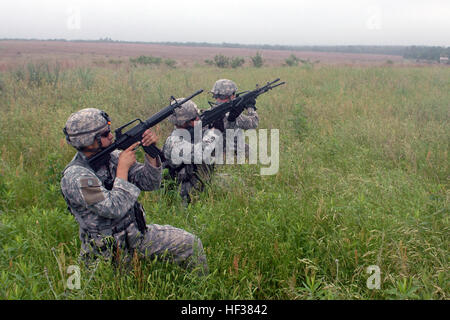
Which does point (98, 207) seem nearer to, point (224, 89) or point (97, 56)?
point (224, 89)

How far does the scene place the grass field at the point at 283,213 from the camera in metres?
2.29

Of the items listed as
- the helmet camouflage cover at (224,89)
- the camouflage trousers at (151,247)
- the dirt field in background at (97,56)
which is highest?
the dirt field in background at (97,56)

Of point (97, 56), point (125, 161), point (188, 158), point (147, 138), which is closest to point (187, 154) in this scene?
point (188, 158)

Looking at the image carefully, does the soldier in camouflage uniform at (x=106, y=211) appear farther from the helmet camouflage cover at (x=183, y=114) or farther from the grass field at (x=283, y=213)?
the helmet camouflage cover at (x=183, y=114)

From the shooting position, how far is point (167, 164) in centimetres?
427

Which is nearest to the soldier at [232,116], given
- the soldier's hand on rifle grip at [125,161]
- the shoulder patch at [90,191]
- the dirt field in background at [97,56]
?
the soldier's hand on rifle grip at [125,161]

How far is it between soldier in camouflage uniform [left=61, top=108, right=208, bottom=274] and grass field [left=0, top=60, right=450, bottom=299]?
0.50 feet

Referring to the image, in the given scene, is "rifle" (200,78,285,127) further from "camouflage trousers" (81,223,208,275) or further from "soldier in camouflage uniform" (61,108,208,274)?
"camouflage trousers" (81,223,208,275)

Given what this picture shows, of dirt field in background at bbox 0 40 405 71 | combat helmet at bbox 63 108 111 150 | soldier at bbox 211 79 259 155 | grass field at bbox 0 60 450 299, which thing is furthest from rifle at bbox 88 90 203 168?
dirt field in background at bbox 0 40 405 71

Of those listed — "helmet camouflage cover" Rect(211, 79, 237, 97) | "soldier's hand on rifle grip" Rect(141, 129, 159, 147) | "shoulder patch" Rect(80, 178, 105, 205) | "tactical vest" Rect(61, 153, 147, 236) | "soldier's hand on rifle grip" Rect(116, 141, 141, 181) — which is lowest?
"tactical vest" Rect(61, 153, 147, 236)

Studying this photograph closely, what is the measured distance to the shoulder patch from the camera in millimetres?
2418
